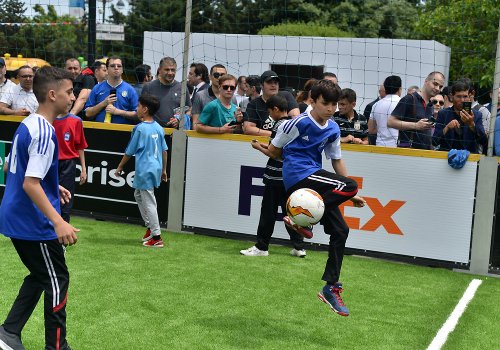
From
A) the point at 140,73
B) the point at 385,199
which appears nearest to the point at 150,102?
the point at 385,199

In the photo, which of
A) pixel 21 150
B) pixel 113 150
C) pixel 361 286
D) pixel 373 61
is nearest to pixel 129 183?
pixel 113 150

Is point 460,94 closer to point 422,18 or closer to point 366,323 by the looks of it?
point 366,323

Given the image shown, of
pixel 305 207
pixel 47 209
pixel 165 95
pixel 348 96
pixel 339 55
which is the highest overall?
pixel 339 55

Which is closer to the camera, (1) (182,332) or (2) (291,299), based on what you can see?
(1) (182,332)

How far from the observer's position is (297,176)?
6617 mm

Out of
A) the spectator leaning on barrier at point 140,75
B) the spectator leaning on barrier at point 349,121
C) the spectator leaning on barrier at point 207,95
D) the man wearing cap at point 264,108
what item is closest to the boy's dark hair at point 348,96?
the spectator leaning on barrier at point 349,121

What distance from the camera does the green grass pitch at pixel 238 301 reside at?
5.81m

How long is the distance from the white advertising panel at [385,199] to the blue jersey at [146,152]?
1.03 meters

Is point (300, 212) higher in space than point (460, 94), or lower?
lower

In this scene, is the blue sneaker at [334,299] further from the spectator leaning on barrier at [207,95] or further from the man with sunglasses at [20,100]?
the man with sunglasses at [20,100]

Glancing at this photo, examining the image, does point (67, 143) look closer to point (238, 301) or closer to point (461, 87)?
point (238, 301)

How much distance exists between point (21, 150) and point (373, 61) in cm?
1765

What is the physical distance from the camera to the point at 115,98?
1066 cm

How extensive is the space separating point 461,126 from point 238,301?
389 cm
